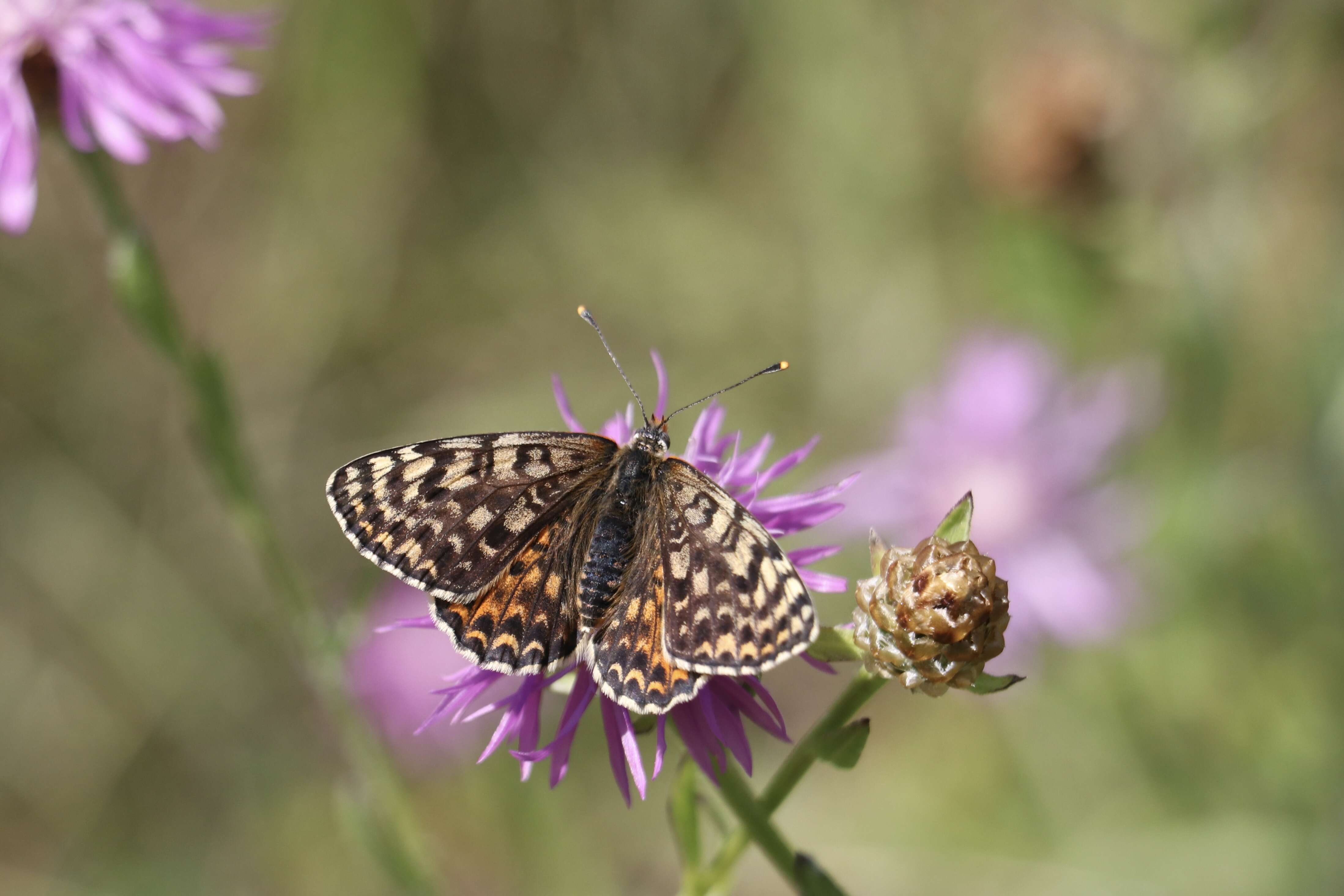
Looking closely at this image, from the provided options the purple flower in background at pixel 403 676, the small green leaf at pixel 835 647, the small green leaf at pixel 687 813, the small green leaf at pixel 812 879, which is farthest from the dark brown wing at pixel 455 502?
the purple flower in background at pixel 403 676

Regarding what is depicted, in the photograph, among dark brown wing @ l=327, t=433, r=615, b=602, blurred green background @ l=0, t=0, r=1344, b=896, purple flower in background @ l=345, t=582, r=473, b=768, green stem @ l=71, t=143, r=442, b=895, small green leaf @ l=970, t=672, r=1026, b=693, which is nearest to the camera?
small green leaf @ l=970, t=672, r=1026, b=693

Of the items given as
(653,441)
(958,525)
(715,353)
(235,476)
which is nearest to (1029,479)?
(715,353)

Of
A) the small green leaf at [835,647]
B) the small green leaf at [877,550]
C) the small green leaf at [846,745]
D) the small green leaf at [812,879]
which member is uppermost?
the small green leaf at [877,550]

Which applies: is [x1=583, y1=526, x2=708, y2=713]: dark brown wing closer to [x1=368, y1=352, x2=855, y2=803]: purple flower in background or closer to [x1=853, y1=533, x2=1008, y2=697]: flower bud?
[x1=368, y1=352, x2=855, y2=803]: purple flower in background

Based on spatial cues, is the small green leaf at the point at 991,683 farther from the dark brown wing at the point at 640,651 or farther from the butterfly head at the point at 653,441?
the butterfly head at the point at 653,441

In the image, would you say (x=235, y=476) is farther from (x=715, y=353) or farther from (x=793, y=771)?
(x=715, y=353)

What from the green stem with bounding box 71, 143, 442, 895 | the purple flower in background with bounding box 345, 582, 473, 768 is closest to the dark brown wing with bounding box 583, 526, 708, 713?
the green stem with bounding box 71, 143, 442, 895
